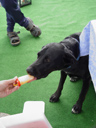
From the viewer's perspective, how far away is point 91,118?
153 cm

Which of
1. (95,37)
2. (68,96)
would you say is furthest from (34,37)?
(95,37)

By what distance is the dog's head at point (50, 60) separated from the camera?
46.3 inches

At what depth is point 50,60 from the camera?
1188mm

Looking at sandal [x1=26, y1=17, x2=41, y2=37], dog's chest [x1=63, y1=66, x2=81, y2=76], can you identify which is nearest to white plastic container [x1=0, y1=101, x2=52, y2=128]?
dog's chest [x1=63, y1=66, x2=81, y2=76]

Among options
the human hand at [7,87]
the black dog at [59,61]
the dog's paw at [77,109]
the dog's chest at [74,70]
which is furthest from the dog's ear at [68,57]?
the dog's paw at [77,109]

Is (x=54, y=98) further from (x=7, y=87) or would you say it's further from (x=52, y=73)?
(x=7, y=87)

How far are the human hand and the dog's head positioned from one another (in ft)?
0.53

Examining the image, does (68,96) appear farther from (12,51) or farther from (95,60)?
(12,51)

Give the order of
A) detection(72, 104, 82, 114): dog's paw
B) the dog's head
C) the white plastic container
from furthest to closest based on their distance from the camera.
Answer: detection(72, 104, 82, 114): dog's paw < the dog's head < the white plastic container

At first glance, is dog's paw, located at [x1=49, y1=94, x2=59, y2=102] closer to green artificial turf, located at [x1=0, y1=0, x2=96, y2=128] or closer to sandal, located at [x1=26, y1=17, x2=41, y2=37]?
green artificial turf, located at [x1=0, y1=0, x2=96, y2=128]

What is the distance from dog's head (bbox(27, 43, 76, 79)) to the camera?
1.18 metres

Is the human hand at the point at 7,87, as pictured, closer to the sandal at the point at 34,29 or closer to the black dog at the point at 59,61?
the black dog at the point at 59,61

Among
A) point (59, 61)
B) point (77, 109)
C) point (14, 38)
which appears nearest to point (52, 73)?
point (77, 109)

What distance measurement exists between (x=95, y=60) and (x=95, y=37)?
5.8 inches
